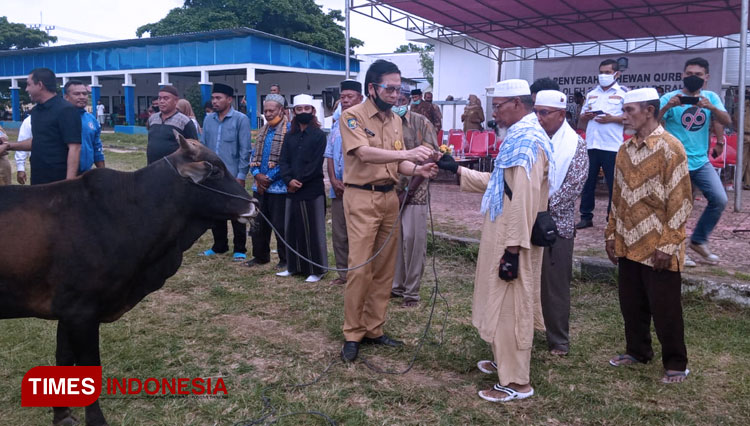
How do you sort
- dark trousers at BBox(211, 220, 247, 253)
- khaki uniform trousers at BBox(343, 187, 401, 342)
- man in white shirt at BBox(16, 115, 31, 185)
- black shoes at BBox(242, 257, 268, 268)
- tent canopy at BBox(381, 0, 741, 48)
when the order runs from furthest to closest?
tent canopy at BBox(381, 0, 741, 48), man in white shirt at BBox(16, 115, 31, 185), dark trousers at BBox(211, 220, 247, 253), black shoes at BBox(242, 257, 268, 268), khaki uniform trousers at BBox(343, 187, 401, 342)

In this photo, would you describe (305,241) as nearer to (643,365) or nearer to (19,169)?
(643,365)

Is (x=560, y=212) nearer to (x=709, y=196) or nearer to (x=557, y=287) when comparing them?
(x=557, y=287)

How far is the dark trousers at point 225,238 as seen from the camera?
7611 mm

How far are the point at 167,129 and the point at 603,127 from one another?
543 centimetres

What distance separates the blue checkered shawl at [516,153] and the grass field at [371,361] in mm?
1288

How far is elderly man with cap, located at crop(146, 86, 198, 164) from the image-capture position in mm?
6719

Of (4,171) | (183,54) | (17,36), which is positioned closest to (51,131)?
(4,171)

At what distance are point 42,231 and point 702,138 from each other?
19.9 ft

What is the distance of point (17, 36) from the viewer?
4588cm

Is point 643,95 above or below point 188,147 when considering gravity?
above

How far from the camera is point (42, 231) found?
325 centimetres

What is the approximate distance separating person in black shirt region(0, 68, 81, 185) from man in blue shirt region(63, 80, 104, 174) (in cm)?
29

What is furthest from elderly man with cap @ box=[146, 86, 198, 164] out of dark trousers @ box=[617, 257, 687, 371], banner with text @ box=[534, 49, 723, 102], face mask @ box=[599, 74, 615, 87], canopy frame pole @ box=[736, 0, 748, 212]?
banner with text @ box=[534, 49, 723, 102]

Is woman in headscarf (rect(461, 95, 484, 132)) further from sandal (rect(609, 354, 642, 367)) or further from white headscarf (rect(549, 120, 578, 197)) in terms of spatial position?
sandal (rect(609, 354, 642, 367))
